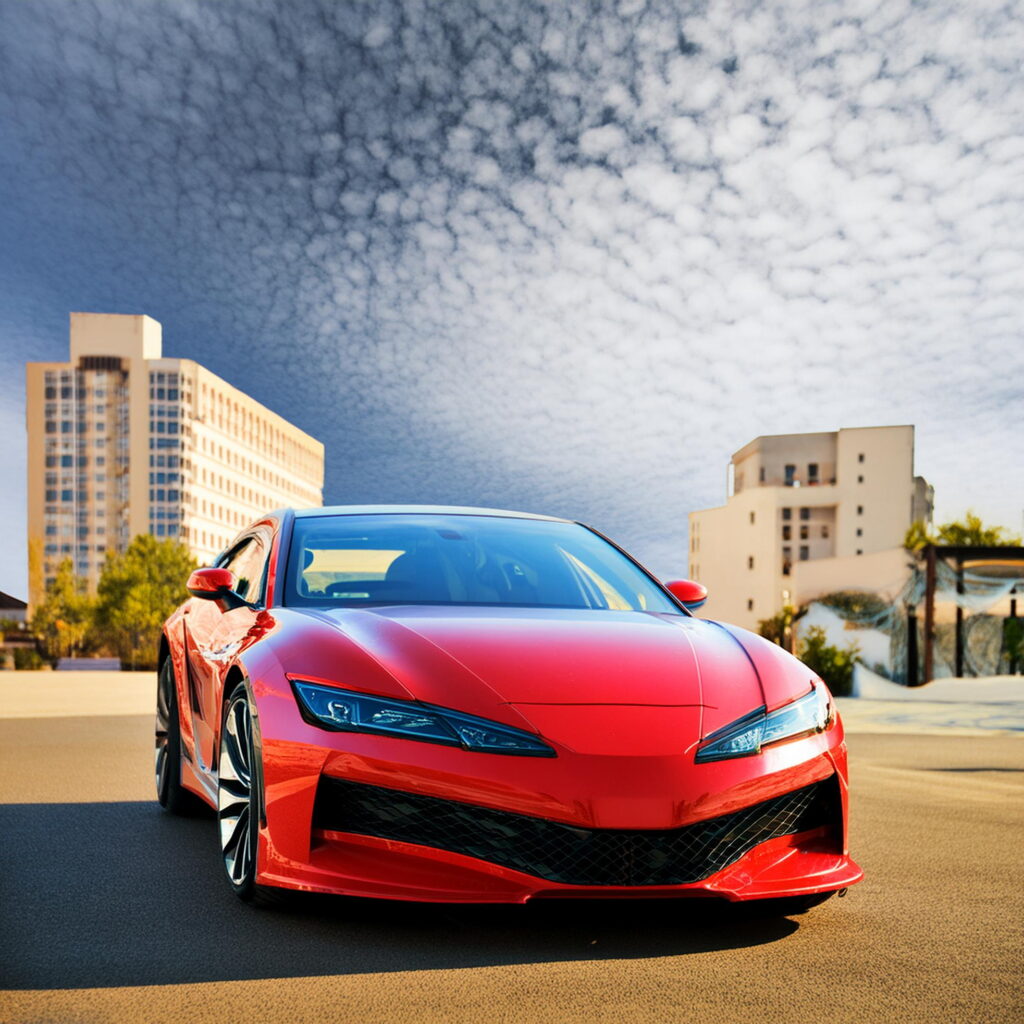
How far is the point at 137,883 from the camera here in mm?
4094

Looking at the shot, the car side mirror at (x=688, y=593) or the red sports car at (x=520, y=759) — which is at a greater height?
the car side mirror at (x=688, y=593)

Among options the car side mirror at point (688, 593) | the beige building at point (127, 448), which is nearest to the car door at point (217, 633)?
the car side mirror at point (688, 593)

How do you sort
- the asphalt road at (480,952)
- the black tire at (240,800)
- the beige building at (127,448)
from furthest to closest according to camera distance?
the beige building at (127,448) → the black tire at (240,800) → the asphalt road at (480,952)

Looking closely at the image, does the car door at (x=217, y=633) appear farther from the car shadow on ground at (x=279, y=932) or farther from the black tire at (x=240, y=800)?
the car shadow on ground at (x=279, y=932)

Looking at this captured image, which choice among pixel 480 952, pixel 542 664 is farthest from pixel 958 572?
pixel 480 952

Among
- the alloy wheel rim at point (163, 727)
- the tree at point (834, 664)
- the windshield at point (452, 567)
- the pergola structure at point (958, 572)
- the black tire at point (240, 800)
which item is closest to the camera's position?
the black tire at point (240, 800)

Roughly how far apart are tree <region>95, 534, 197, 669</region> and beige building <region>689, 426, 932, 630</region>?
45.2 m

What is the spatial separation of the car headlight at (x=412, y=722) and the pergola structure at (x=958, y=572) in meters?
24.3

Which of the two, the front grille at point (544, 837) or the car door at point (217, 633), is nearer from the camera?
the front grille at point (544, 837)

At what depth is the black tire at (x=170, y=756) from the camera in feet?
18.2

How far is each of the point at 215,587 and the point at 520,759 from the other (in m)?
1.75

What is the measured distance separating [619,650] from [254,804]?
120cm

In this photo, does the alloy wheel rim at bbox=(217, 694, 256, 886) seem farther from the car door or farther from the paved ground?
the car door

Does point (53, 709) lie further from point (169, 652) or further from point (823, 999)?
point (823, 999)
